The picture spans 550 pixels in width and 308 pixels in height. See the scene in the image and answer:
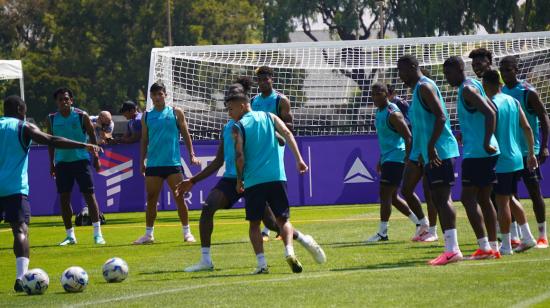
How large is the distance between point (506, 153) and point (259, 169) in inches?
112

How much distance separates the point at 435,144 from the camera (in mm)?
12938

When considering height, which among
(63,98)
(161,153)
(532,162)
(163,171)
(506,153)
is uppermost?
(63,98)

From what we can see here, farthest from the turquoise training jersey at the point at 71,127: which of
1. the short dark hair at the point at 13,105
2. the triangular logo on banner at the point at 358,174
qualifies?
the triangular logo on banner at the point at 358,174

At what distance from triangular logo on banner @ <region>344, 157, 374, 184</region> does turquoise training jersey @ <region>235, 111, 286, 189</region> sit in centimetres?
1271

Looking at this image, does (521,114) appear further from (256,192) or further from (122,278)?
(122,278)

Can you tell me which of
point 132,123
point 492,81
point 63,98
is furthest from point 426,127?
point 132,123

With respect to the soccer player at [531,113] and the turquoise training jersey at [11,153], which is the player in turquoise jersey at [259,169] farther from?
the soccer player at [531,113]

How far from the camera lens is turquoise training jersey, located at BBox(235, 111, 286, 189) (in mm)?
12766

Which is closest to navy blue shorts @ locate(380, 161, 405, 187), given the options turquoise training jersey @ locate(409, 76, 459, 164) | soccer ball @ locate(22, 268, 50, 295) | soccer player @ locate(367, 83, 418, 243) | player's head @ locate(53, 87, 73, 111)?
soccer player @ locate(367, 83, 418, 243)

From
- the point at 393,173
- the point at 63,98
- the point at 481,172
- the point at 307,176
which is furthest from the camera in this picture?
the point at 307,176

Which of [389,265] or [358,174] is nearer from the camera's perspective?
[389,265]

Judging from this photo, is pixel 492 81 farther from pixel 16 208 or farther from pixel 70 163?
pixel 70 163

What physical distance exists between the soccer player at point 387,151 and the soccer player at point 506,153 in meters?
2.88

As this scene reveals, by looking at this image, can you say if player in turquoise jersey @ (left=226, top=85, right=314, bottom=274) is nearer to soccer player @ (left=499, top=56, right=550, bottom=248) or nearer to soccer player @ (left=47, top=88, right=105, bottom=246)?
soccer player @ (left=499, top=56, right=550, bottom=248)
